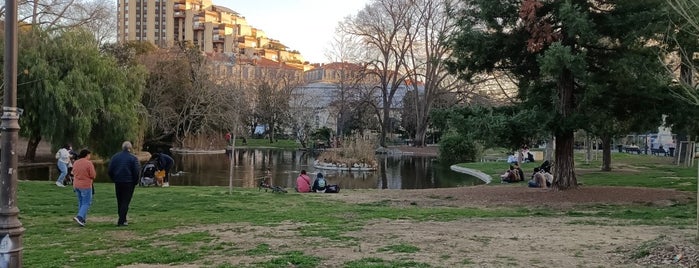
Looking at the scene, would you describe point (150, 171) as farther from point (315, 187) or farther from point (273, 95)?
point (273, 95)

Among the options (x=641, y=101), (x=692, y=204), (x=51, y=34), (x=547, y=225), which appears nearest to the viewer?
(x=547, y=225)

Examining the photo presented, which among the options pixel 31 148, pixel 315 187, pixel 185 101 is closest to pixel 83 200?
pixel 315 187

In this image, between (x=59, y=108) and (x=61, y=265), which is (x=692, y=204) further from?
(x=59, y=108)

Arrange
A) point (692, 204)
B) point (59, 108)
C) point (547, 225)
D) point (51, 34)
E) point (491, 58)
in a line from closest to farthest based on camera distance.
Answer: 1. point (547, 225)
2. point (692, 204)
3. point (491, 58)
4. point (59, 108)
5. point (51, 34)

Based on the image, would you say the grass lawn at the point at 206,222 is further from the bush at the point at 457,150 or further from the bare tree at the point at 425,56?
the bare tree at the point at 425,56

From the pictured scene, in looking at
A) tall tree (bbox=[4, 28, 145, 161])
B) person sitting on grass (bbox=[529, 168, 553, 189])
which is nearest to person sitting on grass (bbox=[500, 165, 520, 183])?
person sitting on grass (bbox=[529, 168, 553, 189])

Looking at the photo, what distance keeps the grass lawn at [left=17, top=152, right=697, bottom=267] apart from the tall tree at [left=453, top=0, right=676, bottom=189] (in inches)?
120

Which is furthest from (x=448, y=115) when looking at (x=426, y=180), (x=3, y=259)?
(x=426, y=180)

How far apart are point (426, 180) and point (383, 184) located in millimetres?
3245

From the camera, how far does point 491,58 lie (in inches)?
669

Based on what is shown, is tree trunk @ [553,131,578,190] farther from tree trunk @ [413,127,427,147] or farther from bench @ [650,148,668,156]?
tree trunk @ [413,127,427,147]

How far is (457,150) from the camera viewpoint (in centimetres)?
4475

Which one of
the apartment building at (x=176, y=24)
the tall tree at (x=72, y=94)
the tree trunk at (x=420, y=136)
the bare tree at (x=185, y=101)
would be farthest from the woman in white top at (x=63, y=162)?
the apartment building at (x=176, y=24)

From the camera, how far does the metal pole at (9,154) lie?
18.6 ft
